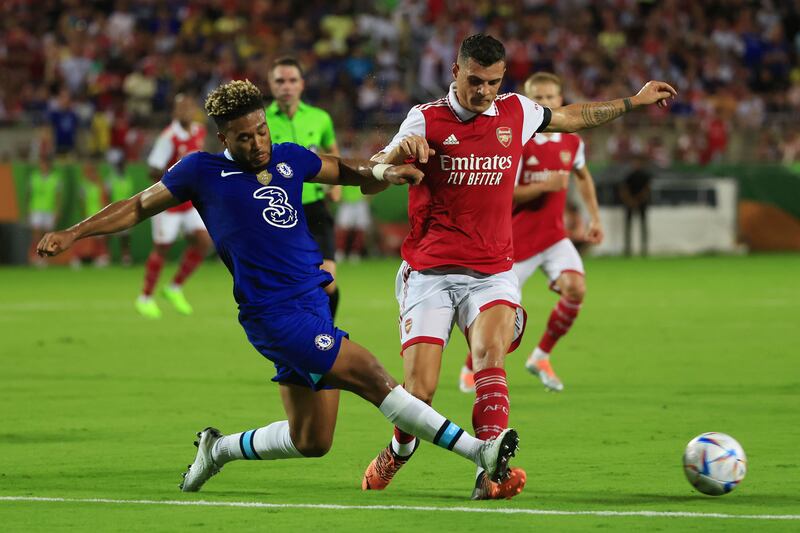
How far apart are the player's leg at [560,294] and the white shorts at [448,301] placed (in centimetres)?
373

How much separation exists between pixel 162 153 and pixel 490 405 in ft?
36.1

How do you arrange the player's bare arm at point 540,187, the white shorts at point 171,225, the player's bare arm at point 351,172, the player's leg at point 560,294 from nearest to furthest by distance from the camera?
the player's bare arm at point 351,172 → the player's bare arm at point 540,187 → the player's leg at point 560,294 → the white shorts at point 171,225

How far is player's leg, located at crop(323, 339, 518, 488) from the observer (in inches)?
253

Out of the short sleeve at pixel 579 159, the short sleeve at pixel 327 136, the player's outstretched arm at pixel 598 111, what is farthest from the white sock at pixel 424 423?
the short sleeve at pixel 327 136

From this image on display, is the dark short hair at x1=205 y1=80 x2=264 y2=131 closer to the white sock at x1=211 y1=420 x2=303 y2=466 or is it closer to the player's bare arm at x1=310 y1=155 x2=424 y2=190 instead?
the player's bare arm at x1=310 y1=155 x2=424 y2=190

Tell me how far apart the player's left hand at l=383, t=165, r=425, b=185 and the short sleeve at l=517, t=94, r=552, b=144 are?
1.14 meters

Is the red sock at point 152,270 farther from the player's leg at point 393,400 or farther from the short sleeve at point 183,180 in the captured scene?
the player's leg at point 393,400

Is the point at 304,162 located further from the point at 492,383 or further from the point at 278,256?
the point at 492,383

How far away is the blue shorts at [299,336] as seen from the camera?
6.41 metres

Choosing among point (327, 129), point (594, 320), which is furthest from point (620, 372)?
point (594, 320)

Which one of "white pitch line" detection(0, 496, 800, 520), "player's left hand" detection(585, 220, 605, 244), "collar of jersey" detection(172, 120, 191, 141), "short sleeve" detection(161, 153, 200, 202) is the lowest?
"white pitch line" detection(0, 496, 800, 520)

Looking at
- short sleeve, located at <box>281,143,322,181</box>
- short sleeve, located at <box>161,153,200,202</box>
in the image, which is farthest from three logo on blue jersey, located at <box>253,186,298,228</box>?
short sleeve, located at <box>161,153,200,202</box>

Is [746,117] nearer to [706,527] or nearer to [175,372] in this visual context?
[175,372]

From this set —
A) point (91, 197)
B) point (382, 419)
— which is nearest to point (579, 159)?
point (382, 419)
